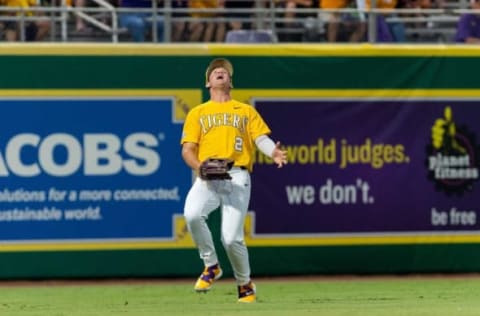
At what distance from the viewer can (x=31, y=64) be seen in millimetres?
12508

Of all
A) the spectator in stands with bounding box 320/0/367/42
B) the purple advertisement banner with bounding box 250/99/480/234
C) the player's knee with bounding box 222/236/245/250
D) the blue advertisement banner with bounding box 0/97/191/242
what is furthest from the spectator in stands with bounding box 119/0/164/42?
the player's knee with bounding box 222/236/245/250

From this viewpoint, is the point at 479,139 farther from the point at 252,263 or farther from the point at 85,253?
the point at 85,253

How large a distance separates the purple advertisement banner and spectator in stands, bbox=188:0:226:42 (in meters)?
1.27

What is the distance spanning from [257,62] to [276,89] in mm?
341

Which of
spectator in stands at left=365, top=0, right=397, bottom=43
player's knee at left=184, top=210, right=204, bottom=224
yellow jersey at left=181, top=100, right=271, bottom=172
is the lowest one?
player's knee at left=184, top=210, right=204, bottom=224

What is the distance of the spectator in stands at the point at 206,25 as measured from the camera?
13750mm

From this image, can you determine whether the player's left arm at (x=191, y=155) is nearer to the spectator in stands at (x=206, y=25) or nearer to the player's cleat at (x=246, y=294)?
the player's cleat at (x=246, y=294)

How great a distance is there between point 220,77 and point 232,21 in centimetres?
374

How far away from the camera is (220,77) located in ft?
33.2

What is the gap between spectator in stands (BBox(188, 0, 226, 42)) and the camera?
13750mm

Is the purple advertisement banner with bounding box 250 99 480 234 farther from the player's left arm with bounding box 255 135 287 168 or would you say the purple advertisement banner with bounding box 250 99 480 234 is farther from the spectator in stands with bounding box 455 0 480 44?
the player's left arm with bounding box 255 135 287 168

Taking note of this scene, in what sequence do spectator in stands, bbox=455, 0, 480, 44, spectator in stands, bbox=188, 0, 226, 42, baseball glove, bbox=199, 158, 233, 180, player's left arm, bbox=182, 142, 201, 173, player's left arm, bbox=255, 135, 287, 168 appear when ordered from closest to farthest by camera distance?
player's left arm, bbox=255, 135, 287, 168, baseball glove, bbox=199, 158, 233, 180, player's left arm, bbox=182, 142, 201, 173, spectator in stands, bbox=188, 0, 226, 42, spectator in stands, bbox=455, 0, 480, 44

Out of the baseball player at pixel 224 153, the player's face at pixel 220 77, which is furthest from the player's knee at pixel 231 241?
the player's face at pixel 220 77

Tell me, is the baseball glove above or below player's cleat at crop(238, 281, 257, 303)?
above
